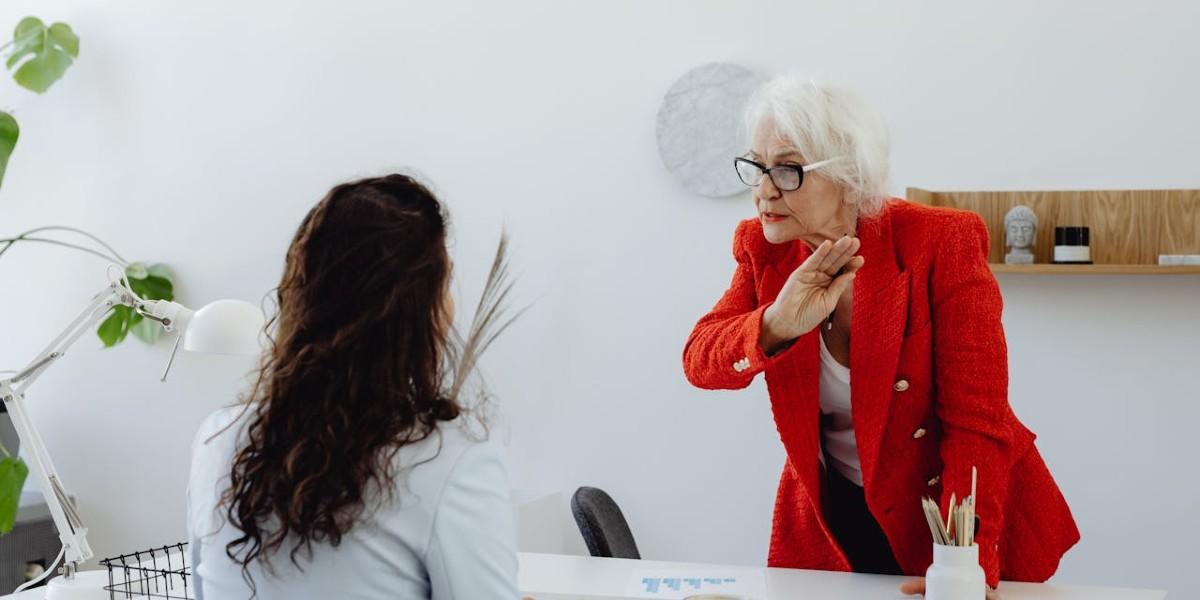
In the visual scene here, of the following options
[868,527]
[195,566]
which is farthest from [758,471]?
[195,566]

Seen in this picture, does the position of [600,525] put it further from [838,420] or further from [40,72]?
[40,72]

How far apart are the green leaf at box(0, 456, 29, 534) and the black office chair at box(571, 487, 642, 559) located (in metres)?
1.86

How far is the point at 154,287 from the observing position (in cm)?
429

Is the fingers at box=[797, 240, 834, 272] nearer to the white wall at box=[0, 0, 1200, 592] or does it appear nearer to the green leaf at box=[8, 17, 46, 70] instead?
the white wall at box=[0, 0, 1200, 592]

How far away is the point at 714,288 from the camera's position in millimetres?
3695

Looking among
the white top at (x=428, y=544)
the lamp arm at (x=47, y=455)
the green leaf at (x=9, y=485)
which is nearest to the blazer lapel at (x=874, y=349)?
the white top at (x=428, y=544)

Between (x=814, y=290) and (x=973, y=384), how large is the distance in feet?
0.99

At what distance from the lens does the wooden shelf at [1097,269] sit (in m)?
3.05

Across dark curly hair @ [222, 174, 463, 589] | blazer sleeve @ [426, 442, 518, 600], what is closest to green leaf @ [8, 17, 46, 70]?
dark curly hair @ [222, 174, 463, 589]

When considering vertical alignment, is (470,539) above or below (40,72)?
below

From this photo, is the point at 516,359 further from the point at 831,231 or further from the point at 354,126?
the point at 831,231

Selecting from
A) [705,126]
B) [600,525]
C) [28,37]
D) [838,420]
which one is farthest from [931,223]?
[28,37]

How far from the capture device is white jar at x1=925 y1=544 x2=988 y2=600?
1.69m

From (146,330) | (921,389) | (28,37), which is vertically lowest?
(146,330)
